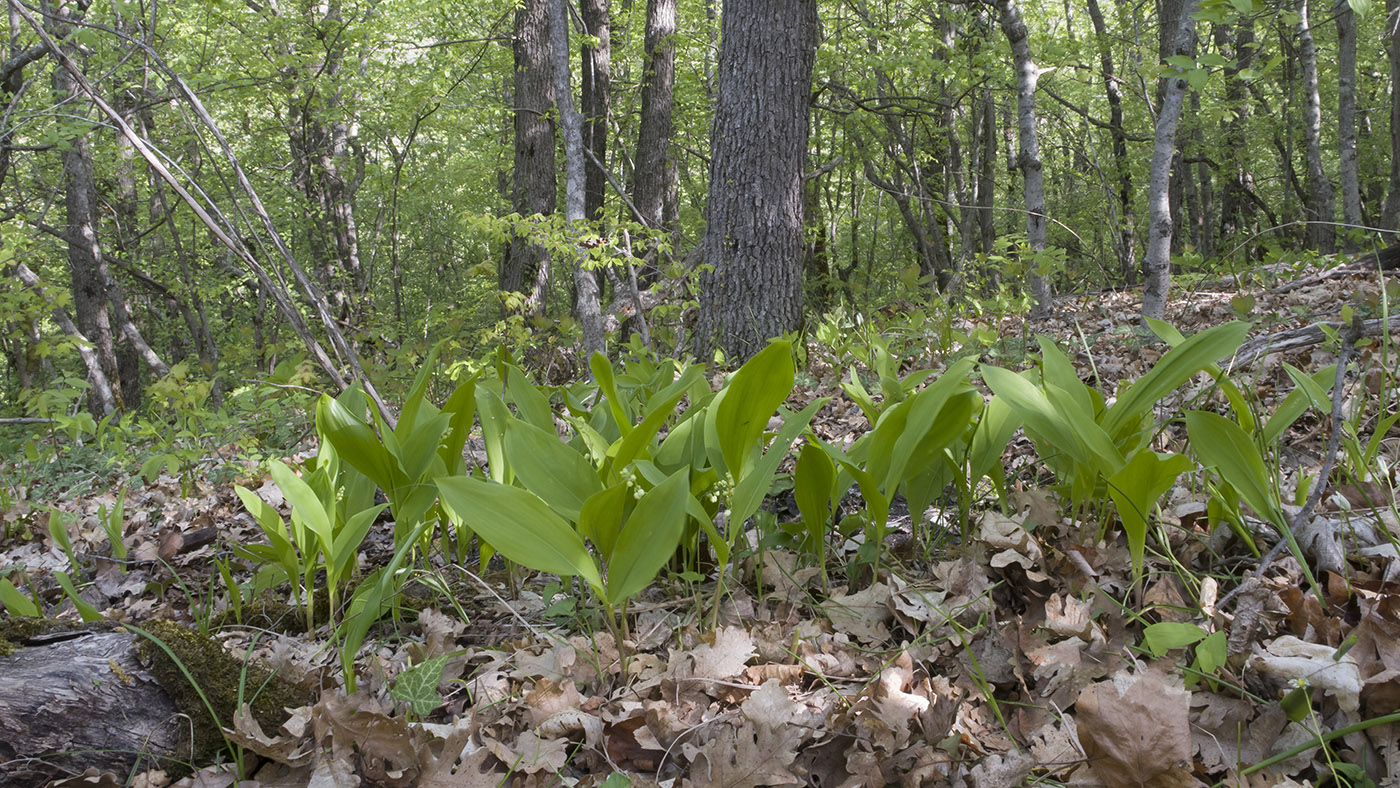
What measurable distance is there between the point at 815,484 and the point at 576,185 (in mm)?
3582

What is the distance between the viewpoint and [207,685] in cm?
140

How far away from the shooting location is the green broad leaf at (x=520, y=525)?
1.35m

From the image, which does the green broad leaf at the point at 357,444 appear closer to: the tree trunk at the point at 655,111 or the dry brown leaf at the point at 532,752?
the dry brown leaf at the point at 532,752

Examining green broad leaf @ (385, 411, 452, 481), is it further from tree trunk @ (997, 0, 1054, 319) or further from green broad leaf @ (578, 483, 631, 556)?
tree trunk @ (997, 0, 1054, 319)

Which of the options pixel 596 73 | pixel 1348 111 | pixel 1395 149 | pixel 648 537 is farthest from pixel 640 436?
pixel 1348 111

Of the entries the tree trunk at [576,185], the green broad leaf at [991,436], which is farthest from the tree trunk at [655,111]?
the green broad leaf at [991,436]

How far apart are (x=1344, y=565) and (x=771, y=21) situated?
4.08m

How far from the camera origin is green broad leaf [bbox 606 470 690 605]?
136cm

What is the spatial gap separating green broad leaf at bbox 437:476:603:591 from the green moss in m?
0.48

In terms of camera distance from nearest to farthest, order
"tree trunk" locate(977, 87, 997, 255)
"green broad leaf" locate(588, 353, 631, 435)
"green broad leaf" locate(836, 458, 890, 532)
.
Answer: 1. "green broad leaf" locate(836, 458, 890, 532)
2. "green broad leaf" locate(588, 353, 631, 435)
3. "tree trunk" locate(977, 87, 997, 255)

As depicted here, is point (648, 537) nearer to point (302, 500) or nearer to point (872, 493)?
point (872, 493)

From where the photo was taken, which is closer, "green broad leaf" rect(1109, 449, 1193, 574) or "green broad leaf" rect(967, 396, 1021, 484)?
"green broad leaf" rect(1109, 449, 1193, 574)

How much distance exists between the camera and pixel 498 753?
1.29 m

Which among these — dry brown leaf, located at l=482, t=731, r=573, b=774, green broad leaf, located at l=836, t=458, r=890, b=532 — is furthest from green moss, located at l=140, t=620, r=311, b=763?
green broad leaf, located at l=836, t=458, r=890, b=532
